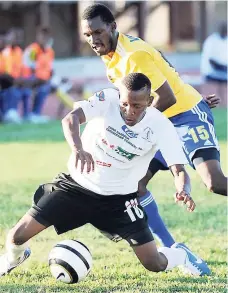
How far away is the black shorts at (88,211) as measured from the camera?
545cm

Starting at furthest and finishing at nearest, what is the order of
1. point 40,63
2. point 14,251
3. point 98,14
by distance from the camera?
point 40,63, point 98,14, point 14,251

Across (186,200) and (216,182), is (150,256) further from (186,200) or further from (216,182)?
(216,182)

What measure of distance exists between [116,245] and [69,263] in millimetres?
1740

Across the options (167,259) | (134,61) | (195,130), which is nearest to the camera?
(167,259)

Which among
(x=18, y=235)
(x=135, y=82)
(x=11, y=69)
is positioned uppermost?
(x=135, y=82)

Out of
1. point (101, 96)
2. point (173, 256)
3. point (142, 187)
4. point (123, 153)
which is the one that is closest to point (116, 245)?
point (142, 187)

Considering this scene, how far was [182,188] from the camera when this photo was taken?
5.26m

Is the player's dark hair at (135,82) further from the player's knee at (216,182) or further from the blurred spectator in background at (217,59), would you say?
the blurred spectator in background at (217,59)

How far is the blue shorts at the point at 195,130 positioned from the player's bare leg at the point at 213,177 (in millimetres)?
158

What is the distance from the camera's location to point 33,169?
11.6 m

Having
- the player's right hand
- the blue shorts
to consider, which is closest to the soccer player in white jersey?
the player's right hand

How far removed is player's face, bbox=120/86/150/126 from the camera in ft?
17.1

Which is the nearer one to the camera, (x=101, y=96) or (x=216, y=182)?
(x=101, y=96)

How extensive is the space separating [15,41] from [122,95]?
586 inches
